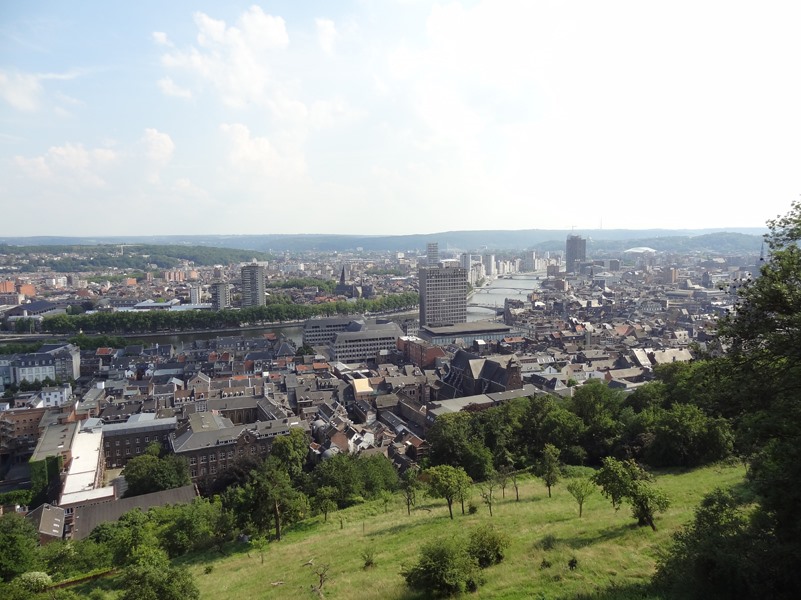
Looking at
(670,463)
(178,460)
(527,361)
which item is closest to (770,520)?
(670,463)

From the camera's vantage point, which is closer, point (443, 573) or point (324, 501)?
point (443, 573)

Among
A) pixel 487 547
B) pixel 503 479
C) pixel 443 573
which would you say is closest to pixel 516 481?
pixel 503 479

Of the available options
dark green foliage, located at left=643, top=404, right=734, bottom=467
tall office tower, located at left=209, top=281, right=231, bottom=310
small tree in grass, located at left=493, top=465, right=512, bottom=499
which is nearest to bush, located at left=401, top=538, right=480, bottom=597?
small tree in grass, located at left=493, top=465, right=512, bottom=499

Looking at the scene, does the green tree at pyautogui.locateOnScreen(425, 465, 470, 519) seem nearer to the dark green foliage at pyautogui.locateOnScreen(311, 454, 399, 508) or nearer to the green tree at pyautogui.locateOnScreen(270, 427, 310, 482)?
the dark green foliage at pyautogui.locateOnScreen(311, 454, 399, 508)

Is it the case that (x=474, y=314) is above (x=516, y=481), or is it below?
below

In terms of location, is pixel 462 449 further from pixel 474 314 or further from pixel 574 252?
pixel 574 252

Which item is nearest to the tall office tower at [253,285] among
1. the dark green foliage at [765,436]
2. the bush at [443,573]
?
the bush at [443,573]

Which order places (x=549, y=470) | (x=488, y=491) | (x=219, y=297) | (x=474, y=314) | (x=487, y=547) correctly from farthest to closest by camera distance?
(x=474, y=314) < (x=219, y=297) < (x=488, y=491) < (x=549, y=470) < (x=487, y=547)

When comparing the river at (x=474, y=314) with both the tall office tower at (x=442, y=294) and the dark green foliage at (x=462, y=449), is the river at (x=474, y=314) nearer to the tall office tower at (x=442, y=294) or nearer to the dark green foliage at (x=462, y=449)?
the tall office tower at (x=442, y=294)
